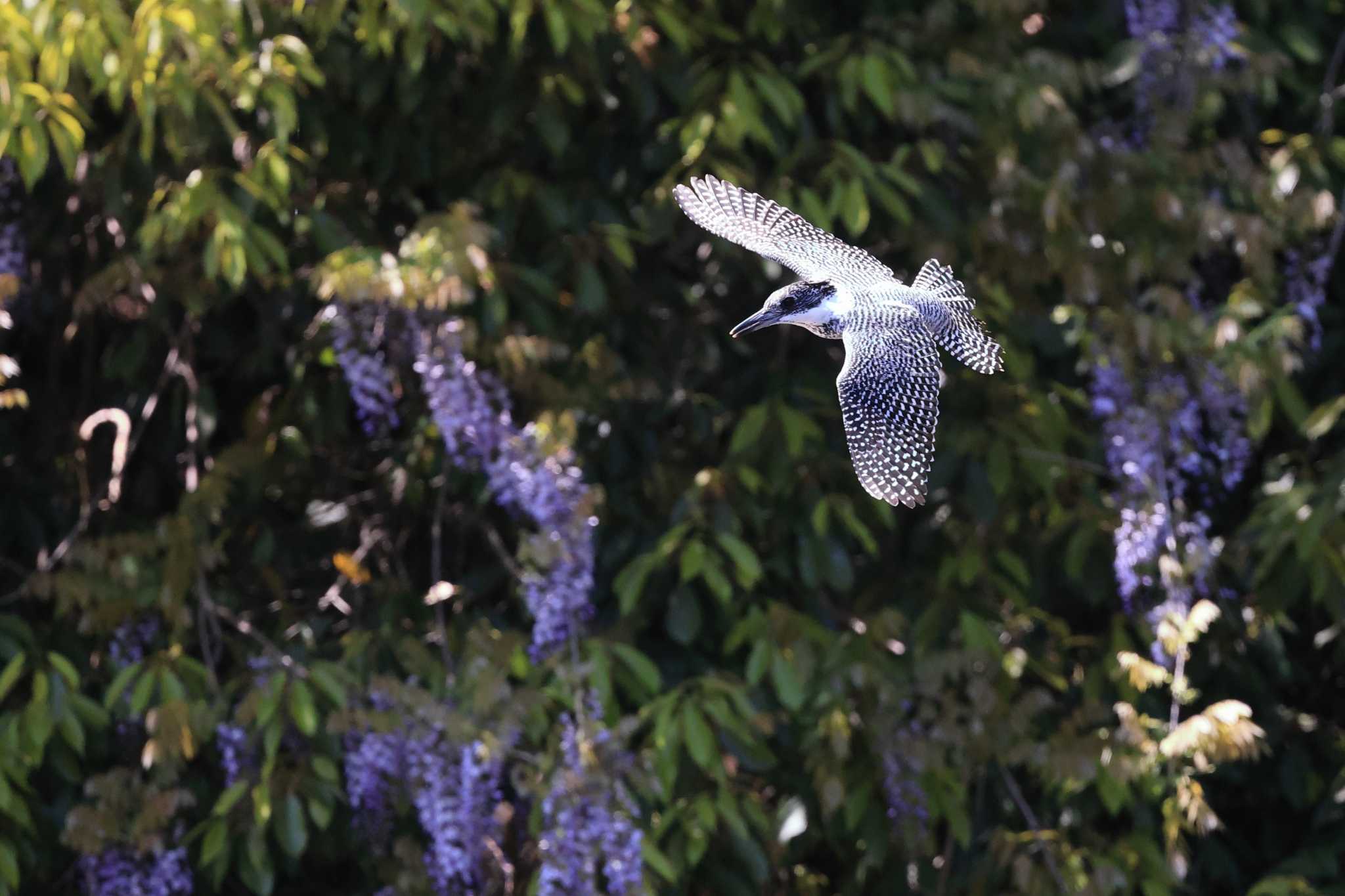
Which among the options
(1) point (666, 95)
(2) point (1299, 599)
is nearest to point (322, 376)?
(1) point (666, 95)

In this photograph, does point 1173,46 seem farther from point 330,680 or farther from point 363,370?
point 330,680

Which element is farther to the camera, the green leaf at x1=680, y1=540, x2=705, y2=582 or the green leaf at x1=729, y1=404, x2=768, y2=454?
the green leaf at x1=729, y1=404, x2=768, y2=454

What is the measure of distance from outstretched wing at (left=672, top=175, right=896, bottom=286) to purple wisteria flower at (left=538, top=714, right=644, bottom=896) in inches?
38.9

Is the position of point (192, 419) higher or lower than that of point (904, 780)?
higher

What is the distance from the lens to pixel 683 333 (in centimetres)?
480

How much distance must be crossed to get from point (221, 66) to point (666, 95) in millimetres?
→ 1032

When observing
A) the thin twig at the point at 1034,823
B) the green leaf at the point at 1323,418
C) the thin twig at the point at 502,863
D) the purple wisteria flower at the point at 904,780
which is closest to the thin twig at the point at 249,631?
the thin twig at the point at 502,863

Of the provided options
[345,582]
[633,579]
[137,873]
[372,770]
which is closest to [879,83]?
[633,579]

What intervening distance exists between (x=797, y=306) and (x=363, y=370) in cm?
137

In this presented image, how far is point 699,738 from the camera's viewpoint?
13.3 ft

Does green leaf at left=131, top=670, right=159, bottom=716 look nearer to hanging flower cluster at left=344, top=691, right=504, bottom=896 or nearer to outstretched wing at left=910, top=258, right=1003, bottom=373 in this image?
hanging flower cluster at left=344, top=691, right=504, bottom=896

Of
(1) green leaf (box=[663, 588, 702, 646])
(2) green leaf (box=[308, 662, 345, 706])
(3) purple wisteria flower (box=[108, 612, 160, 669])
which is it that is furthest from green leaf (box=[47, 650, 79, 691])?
(1) green leaf (box=[663, 588, 702, 646])

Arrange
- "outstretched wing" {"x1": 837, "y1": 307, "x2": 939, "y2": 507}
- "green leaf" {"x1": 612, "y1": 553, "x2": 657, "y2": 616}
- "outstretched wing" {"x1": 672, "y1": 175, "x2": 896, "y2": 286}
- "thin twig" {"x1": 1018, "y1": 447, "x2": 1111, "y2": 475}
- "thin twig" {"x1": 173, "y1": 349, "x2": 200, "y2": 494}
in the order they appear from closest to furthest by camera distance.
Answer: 1. "outstretched wing" {"x1": 837, "y1": 307, "x2": 939, "y2": 507}
2. "outstretched wing" {"x1": 672, "y1": 175, "x2": 896, "y2": 286}
3. "green leaf" {"x1": 612, "y1": 553, "x2": 657, "y2": 616}
4. "thin twig" {"x1": 1018, "y1": 447, "x2": 1111, "y2": 475}
5. "thin twig" {"x1": 173, "y1": 349, "x2": 200, "y2": 494}

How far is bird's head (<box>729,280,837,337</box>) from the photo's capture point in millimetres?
3203
